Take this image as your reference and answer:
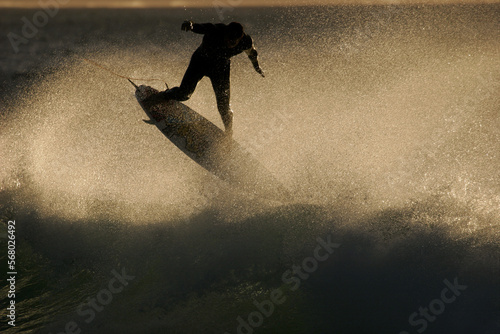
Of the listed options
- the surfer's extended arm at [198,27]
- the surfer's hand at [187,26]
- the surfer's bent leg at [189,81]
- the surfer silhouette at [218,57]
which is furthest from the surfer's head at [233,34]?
the surfer's bent leg at [189,81]


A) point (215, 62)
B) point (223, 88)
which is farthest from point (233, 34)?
point (223, 88)

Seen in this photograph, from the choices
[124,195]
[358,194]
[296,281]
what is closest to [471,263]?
[358,194]

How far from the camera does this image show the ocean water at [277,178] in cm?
506

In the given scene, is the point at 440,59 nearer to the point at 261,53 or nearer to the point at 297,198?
the point at 261,53

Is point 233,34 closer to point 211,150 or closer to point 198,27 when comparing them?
point 198,27

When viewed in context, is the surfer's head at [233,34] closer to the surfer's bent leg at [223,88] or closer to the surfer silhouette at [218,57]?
the surfer silhouette at [218,57]

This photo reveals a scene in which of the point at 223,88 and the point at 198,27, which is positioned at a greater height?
the point at 198,27

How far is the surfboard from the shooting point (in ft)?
16.4

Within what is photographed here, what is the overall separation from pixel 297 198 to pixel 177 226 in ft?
5.66

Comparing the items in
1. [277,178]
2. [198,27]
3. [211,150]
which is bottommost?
[277,178]

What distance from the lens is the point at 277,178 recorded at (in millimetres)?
5309

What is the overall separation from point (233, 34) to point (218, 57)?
0.43m

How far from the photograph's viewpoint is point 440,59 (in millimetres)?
6137

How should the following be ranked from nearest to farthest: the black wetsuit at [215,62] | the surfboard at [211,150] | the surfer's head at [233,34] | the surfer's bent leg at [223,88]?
the surfer's head at [233,34] < the black wetsuit at [215,62] < the surfer's bent leg at [223,88] < the surfboard at [211,150]
